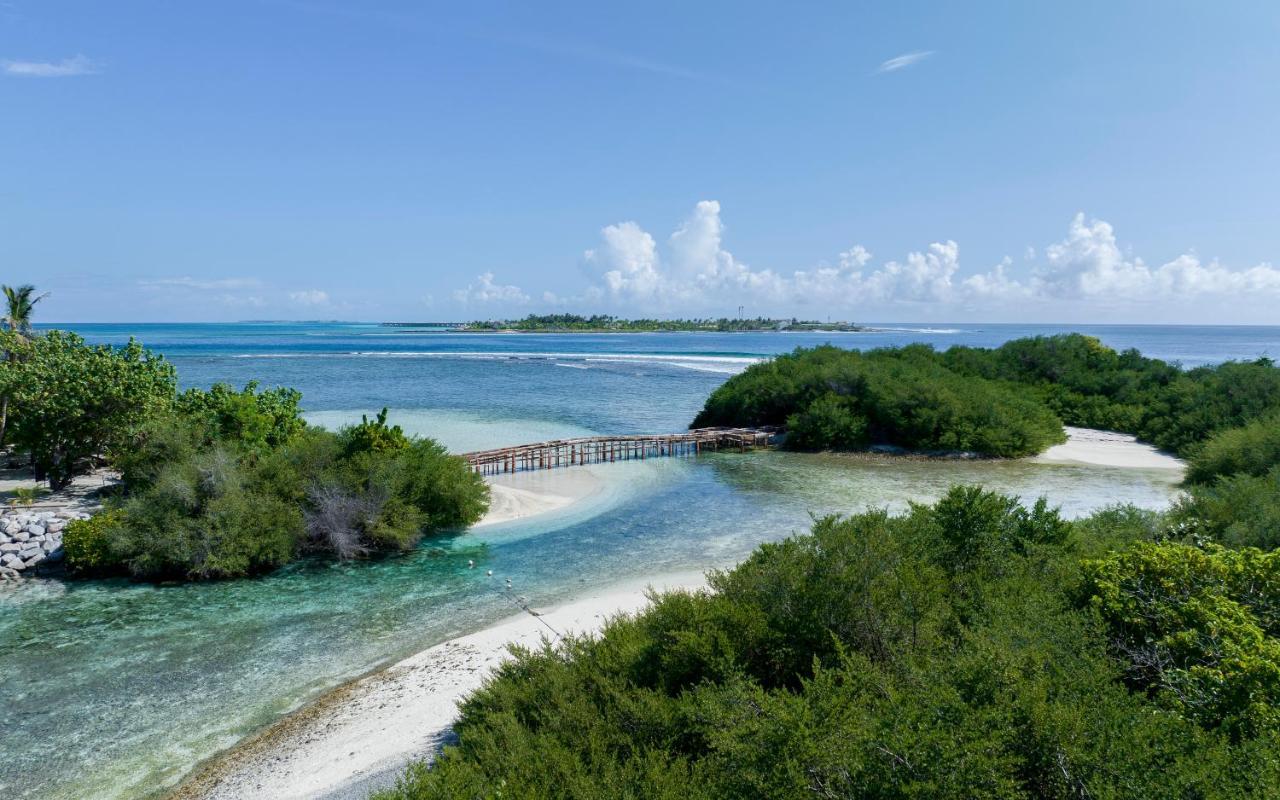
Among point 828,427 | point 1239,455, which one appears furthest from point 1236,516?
point 828,427

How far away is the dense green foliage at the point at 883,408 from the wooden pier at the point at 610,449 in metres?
2.36

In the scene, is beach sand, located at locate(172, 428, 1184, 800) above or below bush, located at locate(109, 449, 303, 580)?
below

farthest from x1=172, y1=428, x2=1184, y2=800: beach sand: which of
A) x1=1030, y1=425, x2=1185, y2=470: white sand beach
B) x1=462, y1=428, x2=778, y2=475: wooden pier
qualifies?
x1=1030, y1=425, x2=1185, y2=470: white sand beach

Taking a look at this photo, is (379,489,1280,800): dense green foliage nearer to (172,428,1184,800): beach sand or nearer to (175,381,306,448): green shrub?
(172,428,1184,800): beach sand

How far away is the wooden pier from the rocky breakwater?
1389 cm

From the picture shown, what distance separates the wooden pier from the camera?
101 ft

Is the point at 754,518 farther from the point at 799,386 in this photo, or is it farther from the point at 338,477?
the point at 799,386

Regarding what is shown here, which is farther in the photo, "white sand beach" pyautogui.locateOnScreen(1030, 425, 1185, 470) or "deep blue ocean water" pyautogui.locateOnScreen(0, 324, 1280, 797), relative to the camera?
"white sand beach" pyautogui.locateOnScreen(1030, 425, 1185, 470)

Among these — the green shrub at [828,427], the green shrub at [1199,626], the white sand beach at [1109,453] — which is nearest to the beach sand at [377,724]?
the green shrub at [1199,626]

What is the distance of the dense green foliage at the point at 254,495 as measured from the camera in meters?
16.8

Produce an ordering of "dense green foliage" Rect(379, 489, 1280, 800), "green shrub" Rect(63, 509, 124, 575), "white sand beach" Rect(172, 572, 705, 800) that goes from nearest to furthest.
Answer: "dense green foliage" Rect(379, 489, 1280, 800) < "white sand beach" Rect(172, 572, 705, 800) < "green shrub" Rect(63, 509, 124, 575)

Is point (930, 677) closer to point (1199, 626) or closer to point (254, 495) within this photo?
point (1199, 626)

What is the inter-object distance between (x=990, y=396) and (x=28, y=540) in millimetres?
39461

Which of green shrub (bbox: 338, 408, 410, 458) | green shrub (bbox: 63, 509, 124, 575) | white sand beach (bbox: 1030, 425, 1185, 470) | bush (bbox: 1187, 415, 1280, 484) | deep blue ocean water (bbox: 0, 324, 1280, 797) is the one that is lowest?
deep blue ocean water (bbox: 0, 324, 1280, 797)
